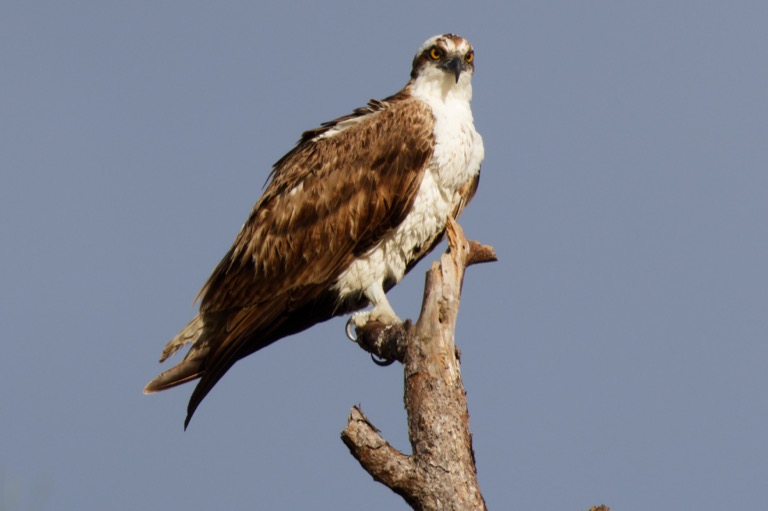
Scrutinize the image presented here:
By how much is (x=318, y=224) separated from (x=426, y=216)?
81 cm

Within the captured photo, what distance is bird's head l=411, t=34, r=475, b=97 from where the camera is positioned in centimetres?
892

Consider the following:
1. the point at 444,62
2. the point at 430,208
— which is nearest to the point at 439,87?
the point at 444,62

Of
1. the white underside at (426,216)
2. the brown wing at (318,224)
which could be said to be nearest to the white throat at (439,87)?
the white underside at (426,216)

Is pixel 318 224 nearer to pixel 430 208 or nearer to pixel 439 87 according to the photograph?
pixel 430 208

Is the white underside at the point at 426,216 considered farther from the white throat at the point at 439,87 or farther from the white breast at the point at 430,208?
the white throat at the point at 439,87

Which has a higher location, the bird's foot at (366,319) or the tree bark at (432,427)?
the bird's foot at (366,319)

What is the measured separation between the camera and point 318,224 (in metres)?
8.52

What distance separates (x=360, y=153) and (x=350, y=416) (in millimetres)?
2964

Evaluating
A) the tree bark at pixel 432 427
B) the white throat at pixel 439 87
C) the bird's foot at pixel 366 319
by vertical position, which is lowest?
the tree bark at pixel 432 427

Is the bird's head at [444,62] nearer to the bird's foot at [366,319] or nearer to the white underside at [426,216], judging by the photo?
the white underside at [426,216]

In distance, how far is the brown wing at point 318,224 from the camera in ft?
27.5

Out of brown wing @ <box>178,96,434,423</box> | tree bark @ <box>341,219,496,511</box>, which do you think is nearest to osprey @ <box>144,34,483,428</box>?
brown wing @ <box>178,96,434,423</box>

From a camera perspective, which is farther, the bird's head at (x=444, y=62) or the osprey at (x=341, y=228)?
the bird's head at (x=444, y=62)

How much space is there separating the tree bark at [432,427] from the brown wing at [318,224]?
1.53m
